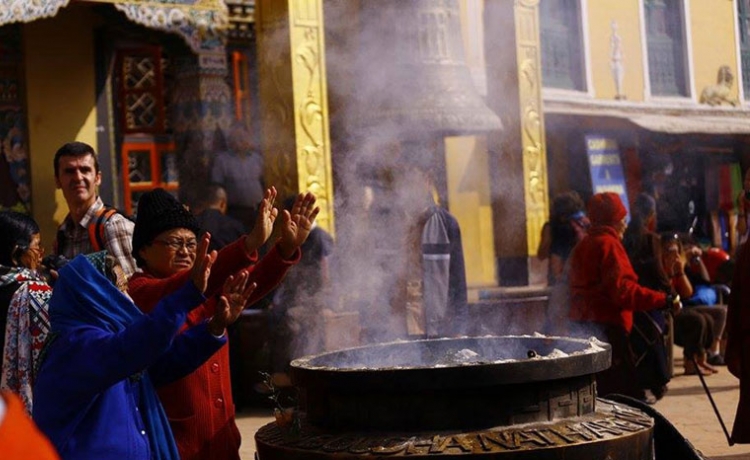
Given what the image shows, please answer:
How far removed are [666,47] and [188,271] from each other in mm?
16537

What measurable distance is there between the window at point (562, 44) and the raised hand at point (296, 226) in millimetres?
13656

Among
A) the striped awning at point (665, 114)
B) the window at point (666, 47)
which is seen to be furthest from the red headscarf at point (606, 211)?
the window at point (666, 47)

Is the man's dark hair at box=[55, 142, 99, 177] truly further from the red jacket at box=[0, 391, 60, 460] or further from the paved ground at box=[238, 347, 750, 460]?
the red jacket at box=[0, 391, 60, 460]

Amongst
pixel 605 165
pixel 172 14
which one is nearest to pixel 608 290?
pixel 172 14

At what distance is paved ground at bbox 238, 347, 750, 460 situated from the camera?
7.93m

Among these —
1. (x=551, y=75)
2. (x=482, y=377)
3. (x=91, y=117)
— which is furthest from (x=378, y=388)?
(x=551, y=75)

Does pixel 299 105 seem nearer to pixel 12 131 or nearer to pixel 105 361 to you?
pixel 12 131

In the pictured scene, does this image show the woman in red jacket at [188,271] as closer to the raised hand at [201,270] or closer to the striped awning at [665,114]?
the raised hand at [201,270]

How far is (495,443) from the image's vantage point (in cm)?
418

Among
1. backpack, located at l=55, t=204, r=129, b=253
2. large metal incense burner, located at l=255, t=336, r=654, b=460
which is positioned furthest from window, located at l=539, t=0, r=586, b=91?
large metal incense burner, located at l=255, t=336, r=654, b=460

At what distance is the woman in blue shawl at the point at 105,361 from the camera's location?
3.70 metres

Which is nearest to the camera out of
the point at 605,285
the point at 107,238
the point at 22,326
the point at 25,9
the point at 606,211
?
the point at 22,326

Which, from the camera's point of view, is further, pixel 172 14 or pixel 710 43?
pixel 710 43

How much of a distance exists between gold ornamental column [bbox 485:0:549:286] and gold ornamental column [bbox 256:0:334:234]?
336 centimetres
